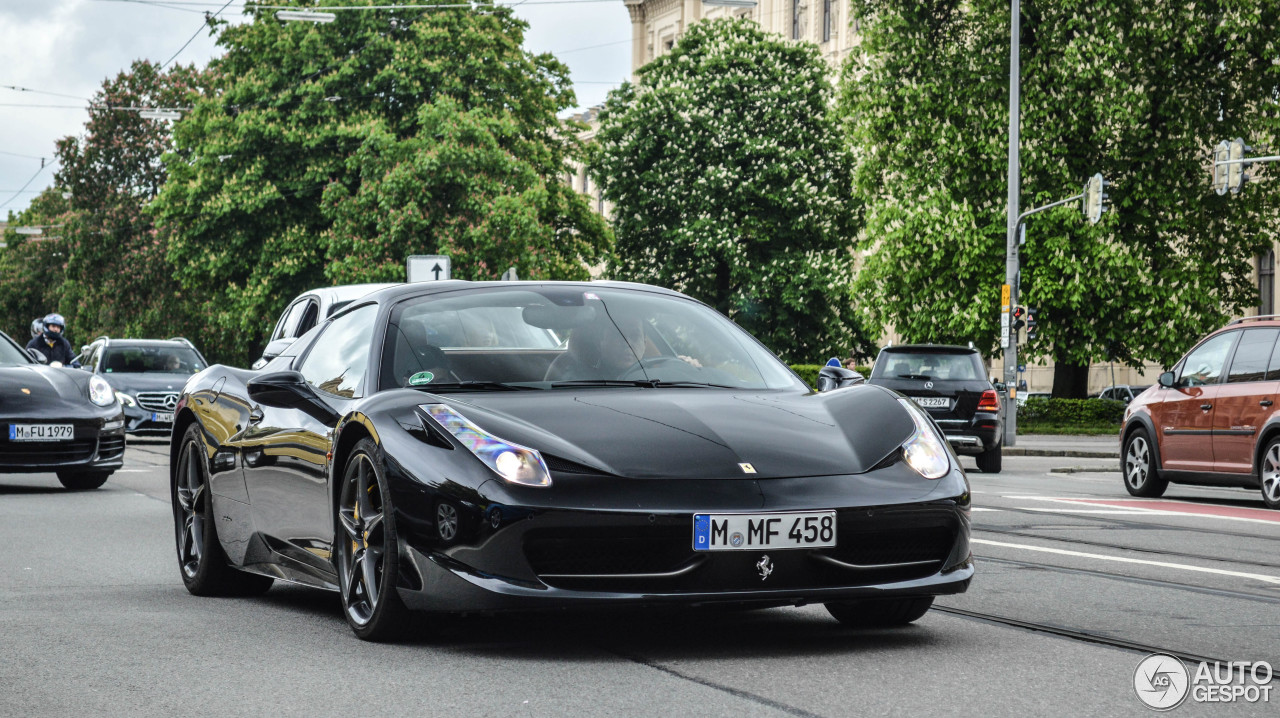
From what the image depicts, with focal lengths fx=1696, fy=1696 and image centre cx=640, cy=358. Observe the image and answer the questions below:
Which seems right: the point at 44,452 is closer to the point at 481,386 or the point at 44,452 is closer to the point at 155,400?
the point at 481,386

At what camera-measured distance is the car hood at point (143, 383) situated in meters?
27.6

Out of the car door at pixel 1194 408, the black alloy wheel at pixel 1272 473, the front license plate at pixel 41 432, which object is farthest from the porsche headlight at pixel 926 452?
the front license plate at pixel 41 432

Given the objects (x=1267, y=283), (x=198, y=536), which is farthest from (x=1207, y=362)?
(x=1267, y=283)

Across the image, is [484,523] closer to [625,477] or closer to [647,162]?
[625,477]

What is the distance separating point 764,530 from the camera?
17.5 feet

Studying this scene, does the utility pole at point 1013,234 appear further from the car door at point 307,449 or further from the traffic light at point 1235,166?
the car door at point 307,449

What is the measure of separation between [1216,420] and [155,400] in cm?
1781

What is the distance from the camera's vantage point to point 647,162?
170 ft

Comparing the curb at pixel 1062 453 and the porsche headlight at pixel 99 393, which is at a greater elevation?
the porsche headlight at pixel 99 393

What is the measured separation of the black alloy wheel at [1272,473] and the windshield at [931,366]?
24.5ft

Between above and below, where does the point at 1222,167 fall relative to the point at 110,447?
above

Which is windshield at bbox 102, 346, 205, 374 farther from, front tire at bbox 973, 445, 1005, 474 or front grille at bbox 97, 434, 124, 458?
front tire at bbox 973, 445, 1005, 474

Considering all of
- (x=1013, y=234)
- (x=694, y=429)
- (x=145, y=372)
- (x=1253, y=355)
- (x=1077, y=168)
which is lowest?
(x=145, y=372)

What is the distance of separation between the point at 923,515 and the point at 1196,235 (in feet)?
116
